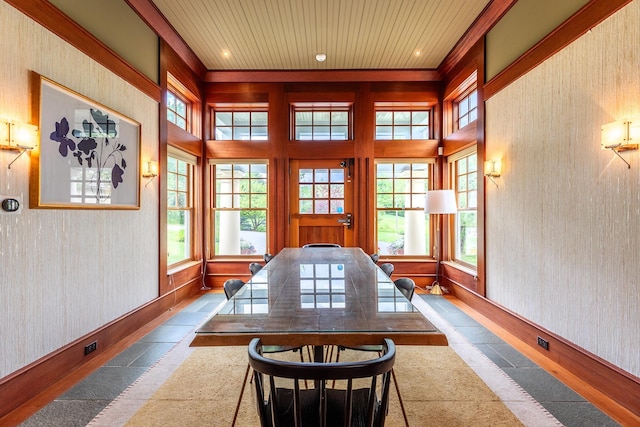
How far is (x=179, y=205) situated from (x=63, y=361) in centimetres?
289

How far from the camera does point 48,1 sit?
100 inches

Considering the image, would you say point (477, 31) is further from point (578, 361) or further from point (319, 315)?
point (319, 315)

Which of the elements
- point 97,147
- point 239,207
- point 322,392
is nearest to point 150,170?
point 97,147

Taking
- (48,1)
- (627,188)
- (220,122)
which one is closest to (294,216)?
(220,122)

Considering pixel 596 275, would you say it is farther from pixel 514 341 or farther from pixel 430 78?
pixel 430 78

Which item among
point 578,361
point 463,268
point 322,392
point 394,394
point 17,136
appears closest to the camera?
point 322,392

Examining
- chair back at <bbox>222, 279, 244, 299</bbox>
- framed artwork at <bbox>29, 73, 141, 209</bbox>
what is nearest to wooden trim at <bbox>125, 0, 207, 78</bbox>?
framed artwork at <bbox>29, 73, 141, 209</bbox>

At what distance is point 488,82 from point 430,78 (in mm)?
1658

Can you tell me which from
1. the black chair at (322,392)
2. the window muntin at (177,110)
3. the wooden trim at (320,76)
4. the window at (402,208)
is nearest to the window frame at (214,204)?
the window muntin at (177,110)

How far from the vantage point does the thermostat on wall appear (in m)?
2.18

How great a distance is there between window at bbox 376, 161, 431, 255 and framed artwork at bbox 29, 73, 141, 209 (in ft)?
12.5

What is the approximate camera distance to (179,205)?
5.22 meters

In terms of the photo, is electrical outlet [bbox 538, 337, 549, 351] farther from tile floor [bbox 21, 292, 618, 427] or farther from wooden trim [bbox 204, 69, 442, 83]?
wooden trim [bbox 204, 69, 442, 83]

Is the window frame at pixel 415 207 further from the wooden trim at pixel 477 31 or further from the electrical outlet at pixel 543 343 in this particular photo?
the electrical outlet at pixel 543 343
